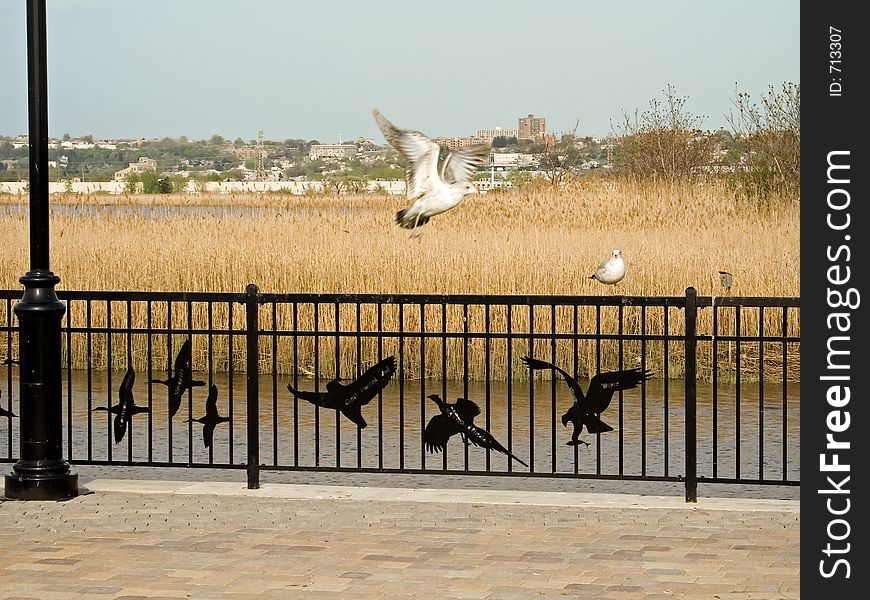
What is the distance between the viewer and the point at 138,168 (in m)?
36.6

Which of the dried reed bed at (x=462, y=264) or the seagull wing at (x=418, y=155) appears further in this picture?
the dried reed bed at (x=462, y=264)

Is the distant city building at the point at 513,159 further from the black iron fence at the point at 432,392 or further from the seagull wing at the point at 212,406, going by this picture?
the seagull wing at the point at 212,406

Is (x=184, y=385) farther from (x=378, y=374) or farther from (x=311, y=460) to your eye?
(x=311, y=460)

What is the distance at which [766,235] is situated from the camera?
823 inches

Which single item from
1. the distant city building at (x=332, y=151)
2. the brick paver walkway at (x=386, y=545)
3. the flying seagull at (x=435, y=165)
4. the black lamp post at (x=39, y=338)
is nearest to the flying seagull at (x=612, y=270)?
the flying seagull at (x=435, y=165)

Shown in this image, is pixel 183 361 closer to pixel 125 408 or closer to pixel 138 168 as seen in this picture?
pixel 125 408

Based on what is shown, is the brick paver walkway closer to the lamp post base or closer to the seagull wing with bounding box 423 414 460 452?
the lamp post base

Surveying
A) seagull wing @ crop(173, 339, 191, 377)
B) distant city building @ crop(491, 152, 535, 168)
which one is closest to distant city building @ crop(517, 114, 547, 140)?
distant city building @ crop(491, 152, 535, 168)

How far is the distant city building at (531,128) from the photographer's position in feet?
89.7

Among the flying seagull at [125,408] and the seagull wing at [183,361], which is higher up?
the seagull wing at [183,361]

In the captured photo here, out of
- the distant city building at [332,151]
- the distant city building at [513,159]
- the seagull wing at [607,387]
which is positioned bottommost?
the seagull wing at [607,387]

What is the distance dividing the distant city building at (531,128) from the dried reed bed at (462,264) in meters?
2.68

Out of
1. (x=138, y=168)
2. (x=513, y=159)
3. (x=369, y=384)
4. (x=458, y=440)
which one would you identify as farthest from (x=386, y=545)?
(x=138, y=168)
